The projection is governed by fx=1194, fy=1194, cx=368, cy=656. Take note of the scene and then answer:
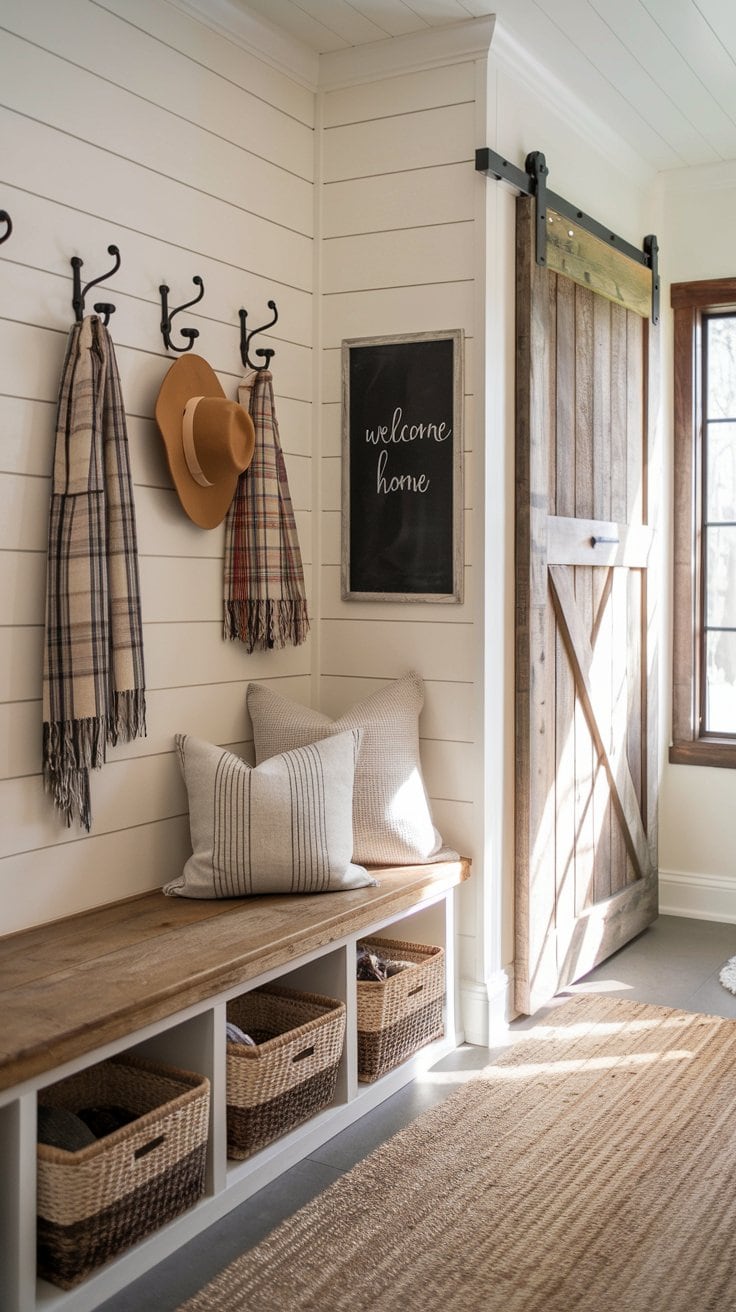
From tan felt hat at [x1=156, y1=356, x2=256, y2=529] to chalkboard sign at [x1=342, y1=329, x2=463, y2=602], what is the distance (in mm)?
497

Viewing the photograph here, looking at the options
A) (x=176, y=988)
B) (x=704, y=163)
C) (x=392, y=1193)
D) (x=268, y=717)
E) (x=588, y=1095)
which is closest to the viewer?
(x=176, y=988)

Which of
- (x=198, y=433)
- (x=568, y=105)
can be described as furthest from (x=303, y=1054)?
(x=568, y=105)

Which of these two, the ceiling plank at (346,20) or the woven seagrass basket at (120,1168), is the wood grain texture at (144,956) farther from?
the ceiling plank at (346,20)

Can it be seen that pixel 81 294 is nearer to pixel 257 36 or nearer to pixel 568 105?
pixel 257 36

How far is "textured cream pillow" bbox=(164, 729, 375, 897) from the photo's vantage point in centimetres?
267

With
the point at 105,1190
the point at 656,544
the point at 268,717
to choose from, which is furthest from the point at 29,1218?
the point at 656,544

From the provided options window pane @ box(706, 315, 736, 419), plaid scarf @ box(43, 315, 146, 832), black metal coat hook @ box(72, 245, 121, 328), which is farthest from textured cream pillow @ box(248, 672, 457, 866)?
window pane @ box(706, 315, 736, 419)

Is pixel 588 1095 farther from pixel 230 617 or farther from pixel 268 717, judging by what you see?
pixel 230 617

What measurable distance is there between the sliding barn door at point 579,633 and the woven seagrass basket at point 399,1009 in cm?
36

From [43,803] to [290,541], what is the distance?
1.01 metres

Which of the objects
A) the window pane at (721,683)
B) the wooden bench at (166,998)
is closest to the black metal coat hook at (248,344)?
the wooden bench at (166,998)

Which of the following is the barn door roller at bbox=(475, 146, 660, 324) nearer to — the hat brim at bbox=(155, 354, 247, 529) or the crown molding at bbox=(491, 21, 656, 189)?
the crown molding at bbox=(491, 21, 656, 189)

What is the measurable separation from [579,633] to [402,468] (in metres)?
0.79

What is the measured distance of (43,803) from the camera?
246 centimetres
